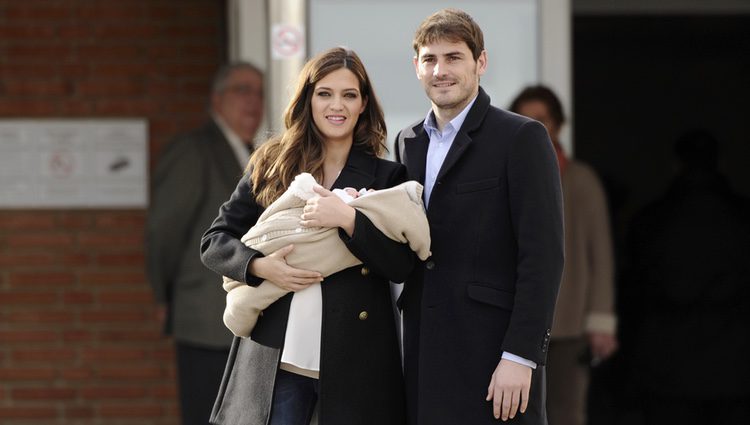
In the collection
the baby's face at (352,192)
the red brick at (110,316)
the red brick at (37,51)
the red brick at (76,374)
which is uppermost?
the red brick at (37,51)

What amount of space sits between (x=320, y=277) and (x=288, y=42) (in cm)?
197

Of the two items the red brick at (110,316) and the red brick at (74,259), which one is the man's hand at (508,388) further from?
the red brick at (74,259)

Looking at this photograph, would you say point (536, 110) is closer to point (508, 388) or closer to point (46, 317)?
point (508, 388)

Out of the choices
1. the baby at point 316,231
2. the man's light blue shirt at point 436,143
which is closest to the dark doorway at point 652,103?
the man's light blue shirt at point 436,143

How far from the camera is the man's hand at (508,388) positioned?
3313 mm

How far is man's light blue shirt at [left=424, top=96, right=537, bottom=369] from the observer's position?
3.50 metres

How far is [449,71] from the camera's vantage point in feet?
11.2

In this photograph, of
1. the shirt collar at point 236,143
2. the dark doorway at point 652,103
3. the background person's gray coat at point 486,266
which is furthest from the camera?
the dark doorway at point 652,103

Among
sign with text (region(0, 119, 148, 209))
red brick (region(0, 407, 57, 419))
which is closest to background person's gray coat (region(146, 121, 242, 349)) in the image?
sign with text (region(0, 119, 148, 209))

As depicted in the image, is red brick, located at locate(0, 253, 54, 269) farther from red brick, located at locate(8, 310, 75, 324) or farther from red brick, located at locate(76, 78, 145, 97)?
red brick, located at locate(76, 78, 145, 97)

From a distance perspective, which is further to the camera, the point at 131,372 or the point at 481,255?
the point at 131,372

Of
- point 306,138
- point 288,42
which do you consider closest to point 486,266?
point 306,138

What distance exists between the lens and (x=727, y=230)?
234 inches

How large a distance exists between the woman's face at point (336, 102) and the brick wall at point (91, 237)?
295 cm
